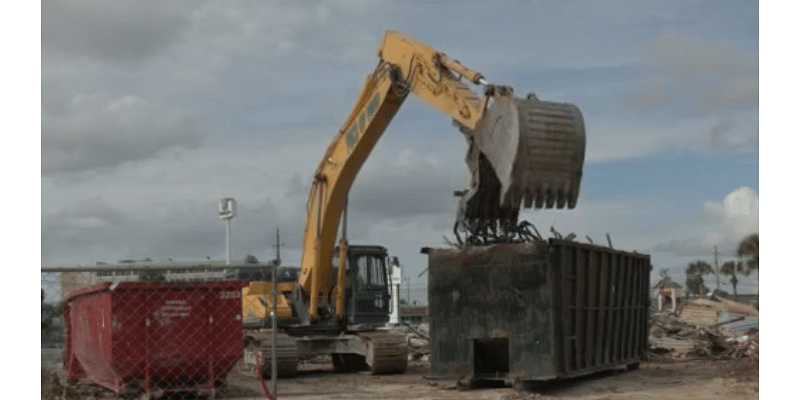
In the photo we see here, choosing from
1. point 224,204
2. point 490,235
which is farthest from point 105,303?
point 224,204

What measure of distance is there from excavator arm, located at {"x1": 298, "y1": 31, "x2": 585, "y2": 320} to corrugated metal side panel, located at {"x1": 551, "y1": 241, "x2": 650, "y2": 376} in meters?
1.30

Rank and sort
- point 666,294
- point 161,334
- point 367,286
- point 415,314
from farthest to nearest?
point 415,314, point 666,294, point 367,286, point 161,334

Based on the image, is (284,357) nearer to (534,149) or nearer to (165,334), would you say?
(165,334)

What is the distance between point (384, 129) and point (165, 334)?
7.29 meters

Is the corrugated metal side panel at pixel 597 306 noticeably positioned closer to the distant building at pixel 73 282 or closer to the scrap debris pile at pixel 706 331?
the scrap debris pile at pixel 706 331

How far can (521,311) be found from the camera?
15539 mm

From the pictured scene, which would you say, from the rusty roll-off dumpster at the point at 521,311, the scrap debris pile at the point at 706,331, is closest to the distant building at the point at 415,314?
the scrap debris pile at the point at 706,331

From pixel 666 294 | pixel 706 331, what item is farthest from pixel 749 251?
pixel 706 331

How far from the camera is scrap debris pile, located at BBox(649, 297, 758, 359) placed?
76.9 feet

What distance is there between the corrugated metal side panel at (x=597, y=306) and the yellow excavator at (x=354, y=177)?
122 centimetres

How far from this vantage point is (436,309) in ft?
55.1

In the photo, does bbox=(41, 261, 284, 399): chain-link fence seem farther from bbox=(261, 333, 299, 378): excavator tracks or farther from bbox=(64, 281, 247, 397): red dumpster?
bbox=(261, 333, 299, 378): excavator tracks

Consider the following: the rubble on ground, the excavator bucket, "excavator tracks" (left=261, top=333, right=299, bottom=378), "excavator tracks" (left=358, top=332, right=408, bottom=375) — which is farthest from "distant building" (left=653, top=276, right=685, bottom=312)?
the excavator bucket

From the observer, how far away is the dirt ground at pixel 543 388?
1523cm
